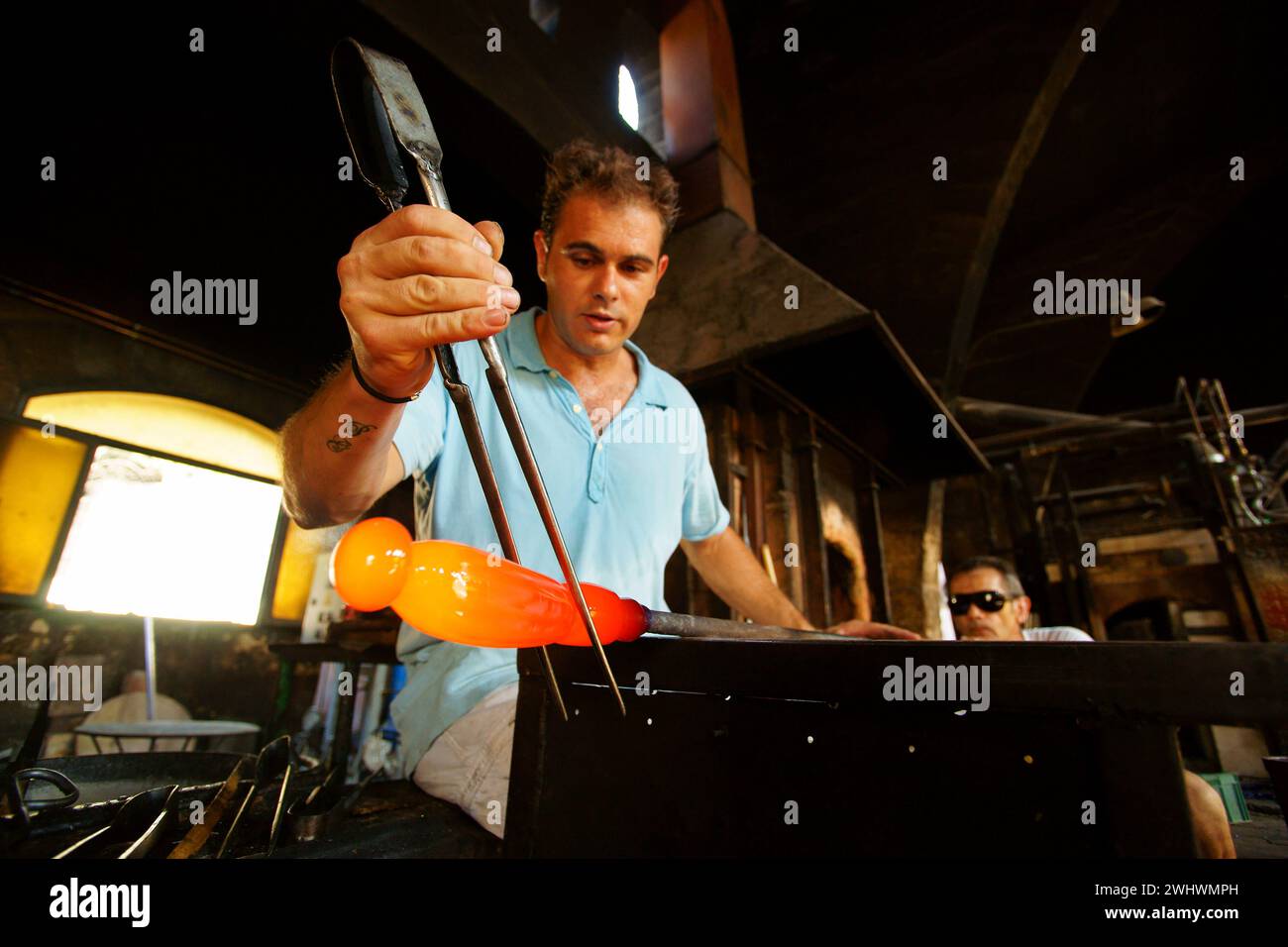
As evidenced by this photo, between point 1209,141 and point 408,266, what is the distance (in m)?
12.3

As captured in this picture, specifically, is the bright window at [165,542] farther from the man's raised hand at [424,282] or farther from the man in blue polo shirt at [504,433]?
the man's raised hand at [424,282]

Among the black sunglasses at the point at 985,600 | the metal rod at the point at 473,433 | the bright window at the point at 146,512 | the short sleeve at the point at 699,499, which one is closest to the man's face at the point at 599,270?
the short sleeve at the point at 699,499

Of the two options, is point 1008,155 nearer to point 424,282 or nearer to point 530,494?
point 530,494

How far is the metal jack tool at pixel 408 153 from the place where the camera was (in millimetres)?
774

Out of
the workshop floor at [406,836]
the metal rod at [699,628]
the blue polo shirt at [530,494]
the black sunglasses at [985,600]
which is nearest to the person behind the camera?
the metal rod at [699,628]

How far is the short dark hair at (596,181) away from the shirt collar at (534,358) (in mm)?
390

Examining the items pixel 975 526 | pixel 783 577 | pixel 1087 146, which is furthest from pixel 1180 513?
pixel 783 577

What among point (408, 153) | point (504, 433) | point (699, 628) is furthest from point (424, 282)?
point (504, 433)

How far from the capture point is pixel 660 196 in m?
2.28

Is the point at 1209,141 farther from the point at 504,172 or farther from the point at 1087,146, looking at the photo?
the point at 504,172

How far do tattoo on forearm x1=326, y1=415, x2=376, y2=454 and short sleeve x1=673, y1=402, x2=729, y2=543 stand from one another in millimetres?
1409

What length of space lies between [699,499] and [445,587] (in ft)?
5.86

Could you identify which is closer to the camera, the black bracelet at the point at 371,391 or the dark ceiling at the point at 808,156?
the black bracelet at the point at 371,391
